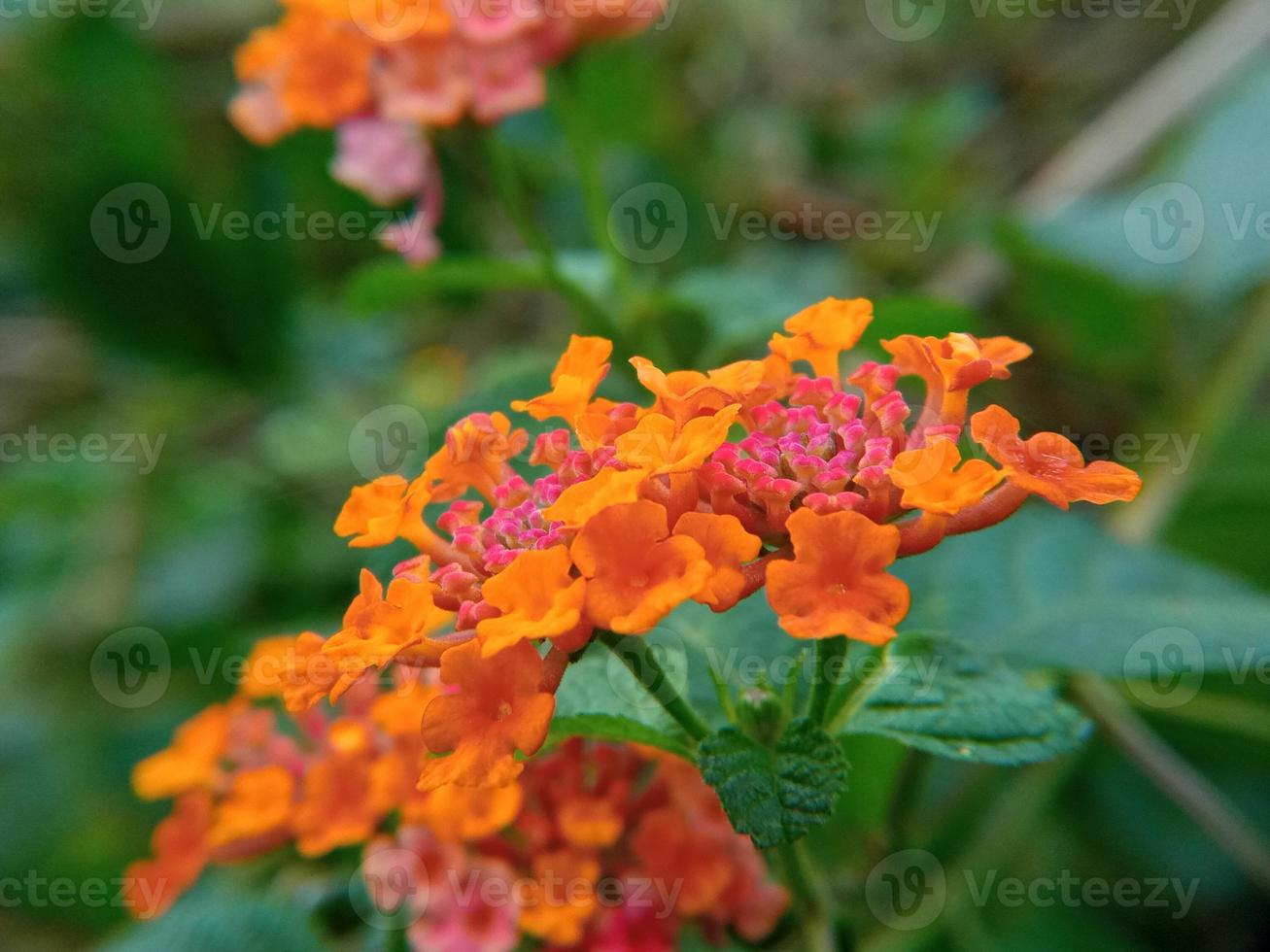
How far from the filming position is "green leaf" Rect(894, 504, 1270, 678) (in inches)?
27.5

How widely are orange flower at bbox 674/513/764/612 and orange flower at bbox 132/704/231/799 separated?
1.42ft

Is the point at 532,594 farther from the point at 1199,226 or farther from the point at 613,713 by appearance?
the point at 1199,226

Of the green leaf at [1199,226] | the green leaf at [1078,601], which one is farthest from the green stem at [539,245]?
the green leaf at [1199,226]

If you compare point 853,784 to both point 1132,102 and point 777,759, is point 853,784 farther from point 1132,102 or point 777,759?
point 1132,102

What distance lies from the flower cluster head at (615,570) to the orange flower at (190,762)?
0.06 m

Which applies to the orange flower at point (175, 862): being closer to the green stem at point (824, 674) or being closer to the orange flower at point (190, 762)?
the orange flower at point (190, 762)

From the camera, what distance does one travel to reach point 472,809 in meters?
0.58

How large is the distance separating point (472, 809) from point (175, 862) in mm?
259

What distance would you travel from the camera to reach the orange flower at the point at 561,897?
565mm

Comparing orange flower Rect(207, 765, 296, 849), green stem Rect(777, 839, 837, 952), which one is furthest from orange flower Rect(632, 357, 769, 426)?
orange flower Rect(207, 765, 296, 849)

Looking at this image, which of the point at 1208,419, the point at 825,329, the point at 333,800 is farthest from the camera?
the point at 1208,419

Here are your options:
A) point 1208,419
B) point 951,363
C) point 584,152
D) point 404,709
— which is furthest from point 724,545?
point 1208,419

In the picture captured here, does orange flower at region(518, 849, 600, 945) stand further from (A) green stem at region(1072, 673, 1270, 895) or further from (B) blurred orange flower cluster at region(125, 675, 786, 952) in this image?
(A) green stem at region(1072, 673, 1270, 895)

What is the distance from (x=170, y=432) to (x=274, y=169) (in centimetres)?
41
